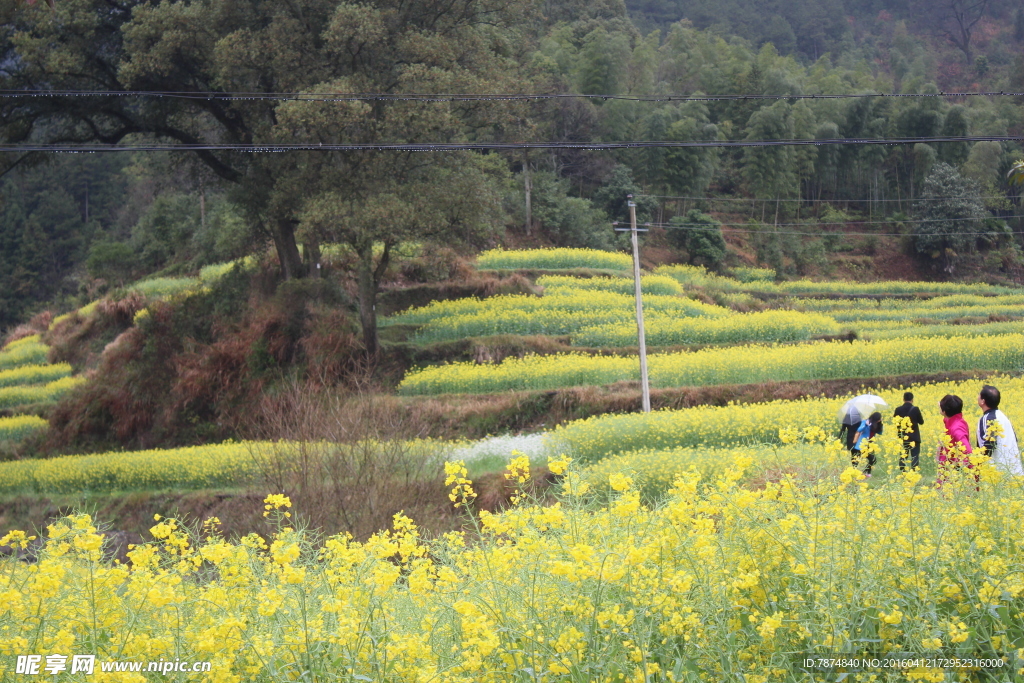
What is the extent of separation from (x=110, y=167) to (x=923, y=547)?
5938cm

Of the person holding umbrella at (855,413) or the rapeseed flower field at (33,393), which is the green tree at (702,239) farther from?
the person holding umbrella at (855,413)

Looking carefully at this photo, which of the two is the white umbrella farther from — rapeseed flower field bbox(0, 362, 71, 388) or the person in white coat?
rapeseed flower field bbox(0, 362, 71, 388)

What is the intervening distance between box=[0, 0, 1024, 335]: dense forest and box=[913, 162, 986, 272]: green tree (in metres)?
0.10

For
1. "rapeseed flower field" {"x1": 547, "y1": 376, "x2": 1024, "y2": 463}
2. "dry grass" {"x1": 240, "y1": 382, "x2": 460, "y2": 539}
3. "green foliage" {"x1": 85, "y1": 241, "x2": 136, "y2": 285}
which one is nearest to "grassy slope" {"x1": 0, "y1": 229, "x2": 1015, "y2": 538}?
"dry grass" {"x1": 240, "y1": 382, "x2": 460, "y2": 539}

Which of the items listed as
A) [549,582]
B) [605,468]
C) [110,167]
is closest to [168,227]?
[110,167]

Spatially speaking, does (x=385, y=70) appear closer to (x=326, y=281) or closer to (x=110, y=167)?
(x=326, y=281)

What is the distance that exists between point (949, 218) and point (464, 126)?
27.4m

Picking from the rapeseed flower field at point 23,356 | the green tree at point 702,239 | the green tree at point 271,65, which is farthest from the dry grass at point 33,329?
the green tree at point 702,239

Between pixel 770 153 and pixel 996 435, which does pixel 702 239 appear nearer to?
pixel 770 153

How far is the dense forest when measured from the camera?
67.6ft

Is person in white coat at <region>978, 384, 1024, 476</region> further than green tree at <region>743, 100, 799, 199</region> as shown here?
No

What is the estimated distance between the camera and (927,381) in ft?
61.2

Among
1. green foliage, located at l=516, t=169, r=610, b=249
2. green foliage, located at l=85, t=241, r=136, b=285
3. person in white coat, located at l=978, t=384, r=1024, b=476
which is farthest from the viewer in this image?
green foliage, located at l=85, t=241, r=136, b=285

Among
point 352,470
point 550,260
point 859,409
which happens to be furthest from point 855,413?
point 550,260
